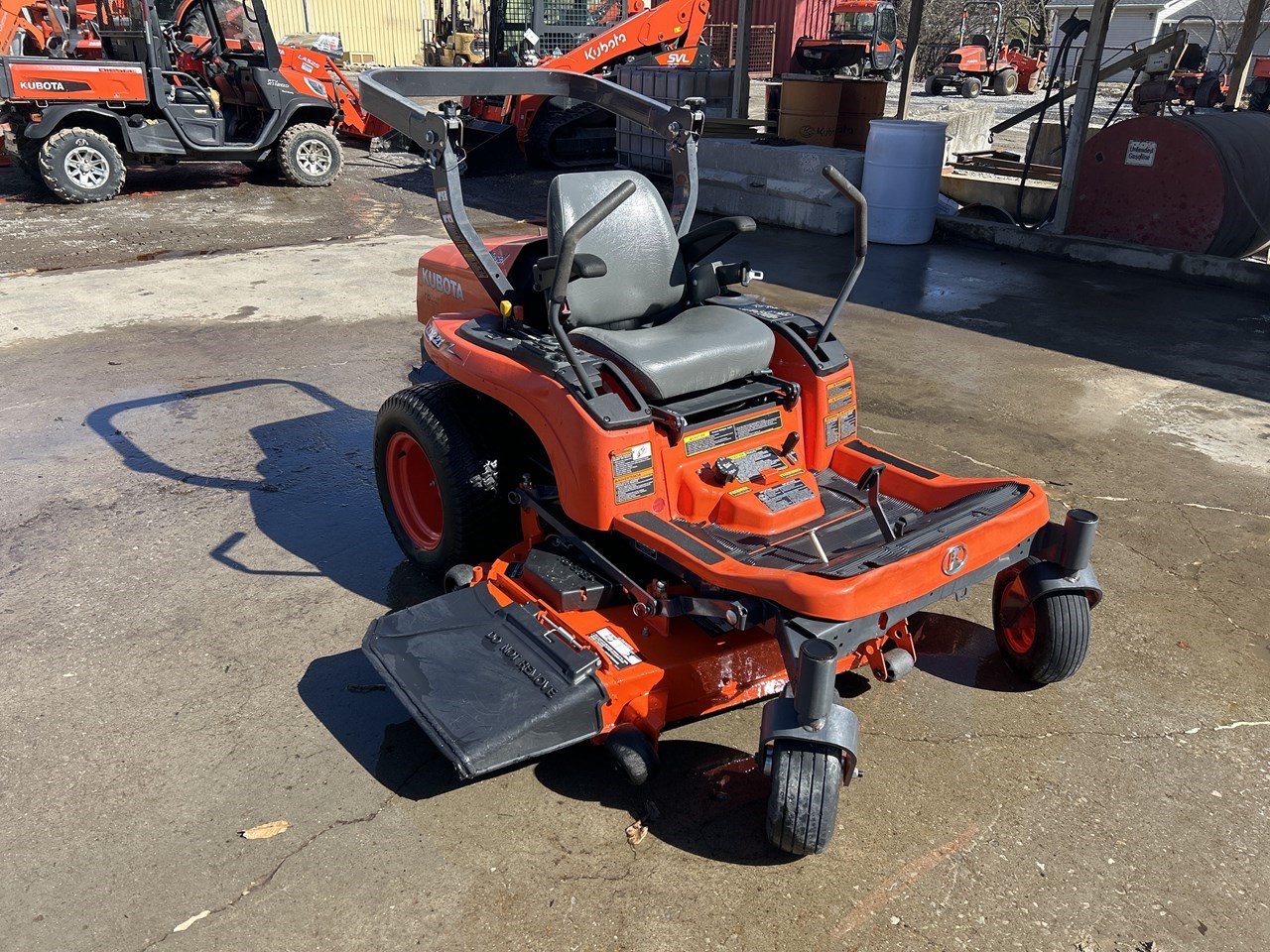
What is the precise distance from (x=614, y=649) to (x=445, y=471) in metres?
1.03

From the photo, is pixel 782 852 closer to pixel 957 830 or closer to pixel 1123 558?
pixel 957 830

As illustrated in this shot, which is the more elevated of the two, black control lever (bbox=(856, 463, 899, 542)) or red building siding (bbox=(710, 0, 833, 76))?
red building siding (bbox=(710, 0, 833, 76))

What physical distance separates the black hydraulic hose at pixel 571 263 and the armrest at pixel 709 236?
0.86 m

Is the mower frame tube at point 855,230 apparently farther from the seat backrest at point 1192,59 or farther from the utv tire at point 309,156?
the seat backrest at point 1192,59

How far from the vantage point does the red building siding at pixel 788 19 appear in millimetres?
26875

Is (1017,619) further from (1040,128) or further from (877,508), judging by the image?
(1040,128)

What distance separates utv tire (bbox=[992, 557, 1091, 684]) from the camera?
326 centimetres

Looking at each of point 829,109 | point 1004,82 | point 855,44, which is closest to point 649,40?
point 829,109

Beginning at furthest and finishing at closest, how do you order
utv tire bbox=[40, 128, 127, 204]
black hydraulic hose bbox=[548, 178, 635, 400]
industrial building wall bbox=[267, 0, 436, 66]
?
industrial building wall bbox=[267, 0, 436, 66] → utv tire bbox=[40, 128, 127, 204] → black hydraulic hose bbox=[548, 178, 635, 400]

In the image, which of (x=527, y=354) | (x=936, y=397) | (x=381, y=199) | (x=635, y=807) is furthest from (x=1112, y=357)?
(x=381, y=199)

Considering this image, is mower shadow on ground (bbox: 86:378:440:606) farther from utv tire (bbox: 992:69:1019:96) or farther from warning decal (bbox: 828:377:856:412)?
utv tire (bbox: 992:69:1019:96)

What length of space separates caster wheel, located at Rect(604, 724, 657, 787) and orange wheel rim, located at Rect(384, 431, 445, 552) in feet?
4.89

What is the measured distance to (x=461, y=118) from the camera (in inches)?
149

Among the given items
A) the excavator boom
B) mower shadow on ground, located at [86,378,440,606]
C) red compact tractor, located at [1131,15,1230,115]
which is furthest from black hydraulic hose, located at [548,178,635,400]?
the excavator boom
